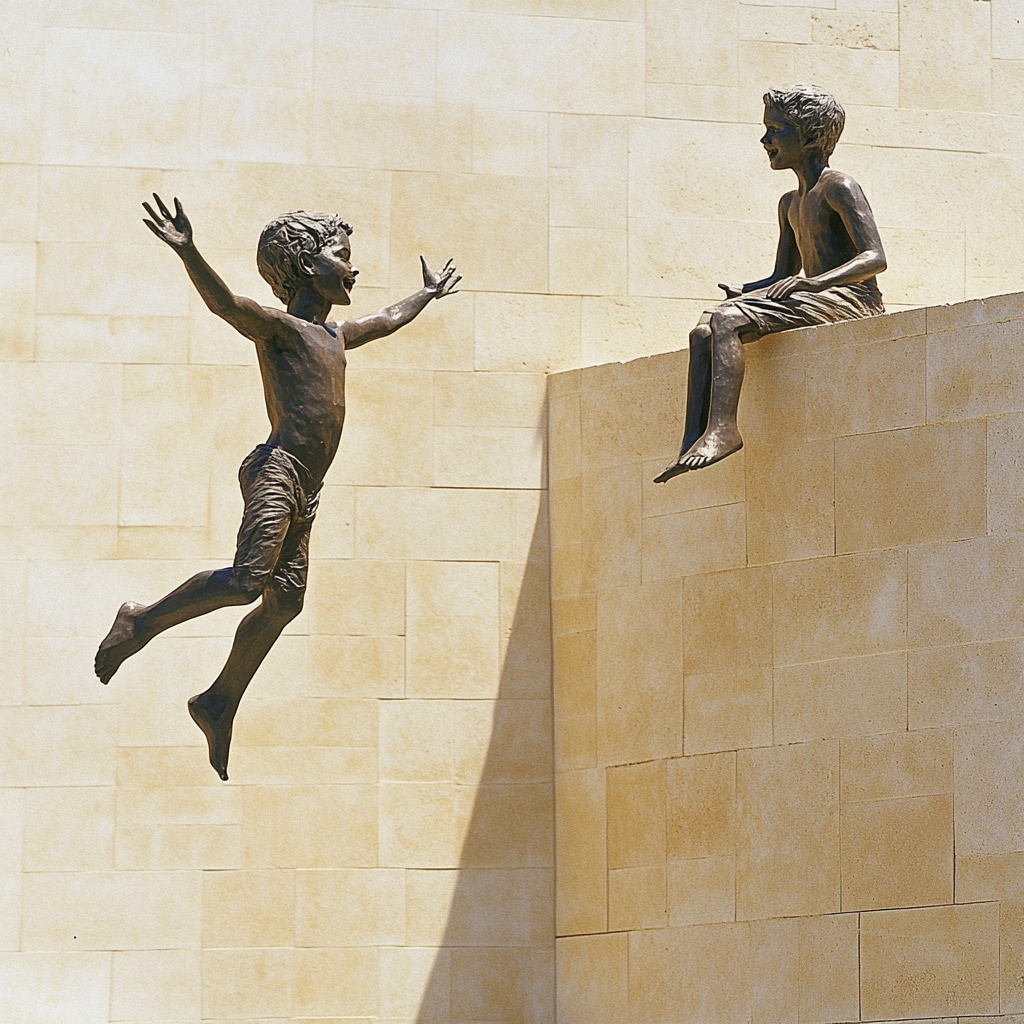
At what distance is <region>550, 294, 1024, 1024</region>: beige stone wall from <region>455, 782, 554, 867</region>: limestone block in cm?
11

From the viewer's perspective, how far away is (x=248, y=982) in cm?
1263

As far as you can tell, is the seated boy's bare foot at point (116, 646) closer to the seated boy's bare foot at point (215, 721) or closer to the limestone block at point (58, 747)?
the seated boy's bare foot at point (215, 721)

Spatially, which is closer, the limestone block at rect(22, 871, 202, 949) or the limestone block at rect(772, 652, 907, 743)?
the limestone block at rect(772, 652, 907, 743)

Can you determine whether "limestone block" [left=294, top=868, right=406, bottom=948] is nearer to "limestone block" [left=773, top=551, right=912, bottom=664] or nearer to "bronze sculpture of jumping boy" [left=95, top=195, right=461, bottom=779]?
"bronze sculpture of jumping boy" [left=95, top=195, right=461, bottom=779]

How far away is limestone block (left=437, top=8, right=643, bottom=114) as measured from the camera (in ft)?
44.2

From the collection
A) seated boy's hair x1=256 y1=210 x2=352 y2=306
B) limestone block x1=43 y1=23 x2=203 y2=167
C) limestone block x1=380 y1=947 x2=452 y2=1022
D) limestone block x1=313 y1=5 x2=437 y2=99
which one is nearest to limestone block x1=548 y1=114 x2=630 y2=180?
limestone block x1=313 y1=5 x2=437 y2=99

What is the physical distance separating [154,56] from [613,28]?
2337 millimetres

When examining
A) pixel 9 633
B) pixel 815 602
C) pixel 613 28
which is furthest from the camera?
pixel 613 28

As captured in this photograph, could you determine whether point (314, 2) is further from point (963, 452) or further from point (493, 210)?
point (963, 452)

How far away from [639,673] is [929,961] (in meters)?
2.16

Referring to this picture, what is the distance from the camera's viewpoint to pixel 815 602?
1180cm

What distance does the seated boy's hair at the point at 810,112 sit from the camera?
39.6 ft

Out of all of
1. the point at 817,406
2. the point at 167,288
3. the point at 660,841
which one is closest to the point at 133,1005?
the point at 660,841

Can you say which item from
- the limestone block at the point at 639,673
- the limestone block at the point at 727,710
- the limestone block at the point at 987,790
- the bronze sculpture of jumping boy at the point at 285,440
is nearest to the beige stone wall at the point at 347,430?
the limestone block at the point at 639,673
